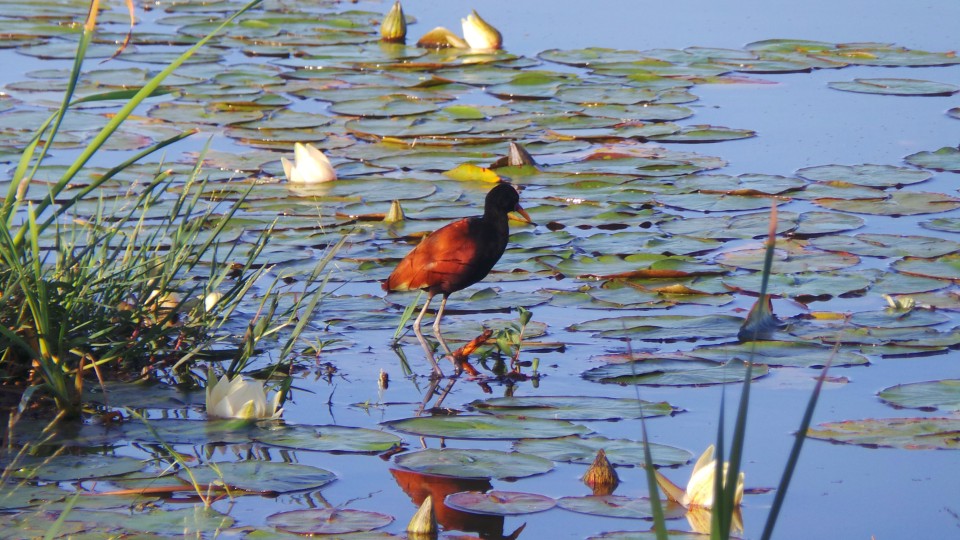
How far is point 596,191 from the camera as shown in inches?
242

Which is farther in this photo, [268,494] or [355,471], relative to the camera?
[355,471]

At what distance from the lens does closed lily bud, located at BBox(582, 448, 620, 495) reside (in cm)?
325

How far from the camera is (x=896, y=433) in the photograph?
3.58 m

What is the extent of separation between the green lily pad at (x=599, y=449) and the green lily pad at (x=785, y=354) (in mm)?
736

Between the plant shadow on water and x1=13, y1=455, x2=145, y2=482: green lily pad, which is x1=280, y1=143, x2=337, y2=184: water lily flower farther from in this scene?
x1=13, y1=455, x2=145, y2=482: green lily pad

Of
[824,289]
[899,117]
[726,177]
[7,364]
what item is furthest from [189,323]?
[899,117]

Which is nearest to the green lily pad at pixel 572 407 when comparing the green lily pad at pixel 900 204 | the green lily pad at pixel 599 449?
the green lily pad at pixel 599 449

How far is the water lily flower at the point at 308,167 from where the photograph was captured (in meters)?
6.18

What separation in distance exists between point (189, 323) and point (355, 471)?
98cm

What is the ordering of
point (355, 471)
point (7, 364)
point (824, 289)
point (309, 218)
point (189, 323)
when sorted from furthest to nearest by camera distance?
point (309, 218)
point (824, 289)
point (189, 323)
point (7, 364)
point (355, 471)

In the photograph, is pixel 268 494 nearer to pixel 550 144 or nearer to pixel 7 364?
pixel 7 364

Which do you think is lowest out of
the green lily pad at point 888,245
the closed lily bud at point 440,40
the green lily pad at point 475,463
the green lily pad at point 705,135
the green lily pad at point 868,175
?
the green lily pad at point 475,463

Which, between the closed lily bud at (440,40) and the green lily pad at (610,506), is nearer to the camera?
the green lily pad at (610,506)

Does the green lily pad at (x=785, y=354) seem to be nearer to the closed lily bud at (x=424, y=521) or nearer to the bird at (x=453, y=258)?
the bird at (x=453, y=258)
